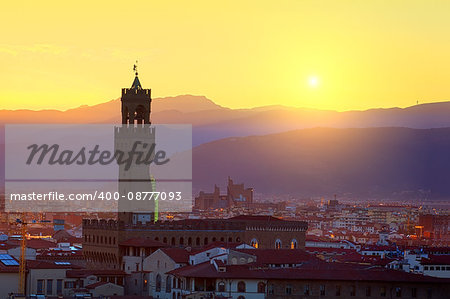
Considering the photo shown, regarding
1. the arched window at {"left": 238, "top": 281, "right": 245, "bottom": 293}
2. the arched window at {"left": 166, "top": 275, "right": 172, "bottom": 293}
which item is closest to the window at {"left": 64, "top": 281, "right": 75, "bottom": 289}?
the arched window at {"left": 166, "top": 275, "right": 172, "bottom": 293}

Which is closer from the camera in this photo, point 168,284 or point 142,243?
point 168,284

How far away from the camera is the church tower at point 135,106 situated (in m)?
96.8

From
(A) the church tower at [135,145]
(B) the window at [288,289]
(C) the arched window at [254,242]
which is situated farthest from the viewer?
(C) the arched window at [254,242]

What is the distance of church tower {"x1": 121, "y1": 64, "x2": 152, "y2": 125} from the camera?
96812 millimetres

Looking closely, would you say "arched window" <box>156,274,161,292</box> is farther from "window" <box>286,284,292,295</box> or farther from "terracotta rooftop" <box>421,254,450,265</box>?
"terracotta rooftop" <box>421,254,450,265</box>

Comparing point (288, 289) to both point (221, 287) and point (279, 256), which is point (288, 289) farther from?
point (279, 256)

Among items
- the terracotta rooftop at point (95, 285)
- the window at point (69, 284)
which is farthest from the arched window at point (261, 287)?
the window at point (69, 284)

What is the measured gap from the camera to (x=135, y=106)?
3826 inches

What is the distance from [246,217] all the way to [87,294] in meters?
35.1

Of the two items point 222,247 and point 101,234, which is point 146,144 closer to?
point 101,234

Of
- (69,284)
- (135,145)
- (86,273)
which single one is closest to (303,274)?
(69,284)

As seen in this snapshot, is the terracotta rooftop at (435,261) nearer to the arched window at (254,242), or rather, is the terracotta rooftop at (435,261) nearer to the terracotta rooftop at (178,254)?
the arched window at (254,242)

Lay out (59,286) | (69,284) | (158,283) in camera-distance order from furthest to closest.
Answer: (158,283)
(69,284)
(59,286)

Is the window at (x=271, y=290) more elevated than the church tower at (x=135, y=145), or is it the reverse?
the church tower at (x=135, y=145)
